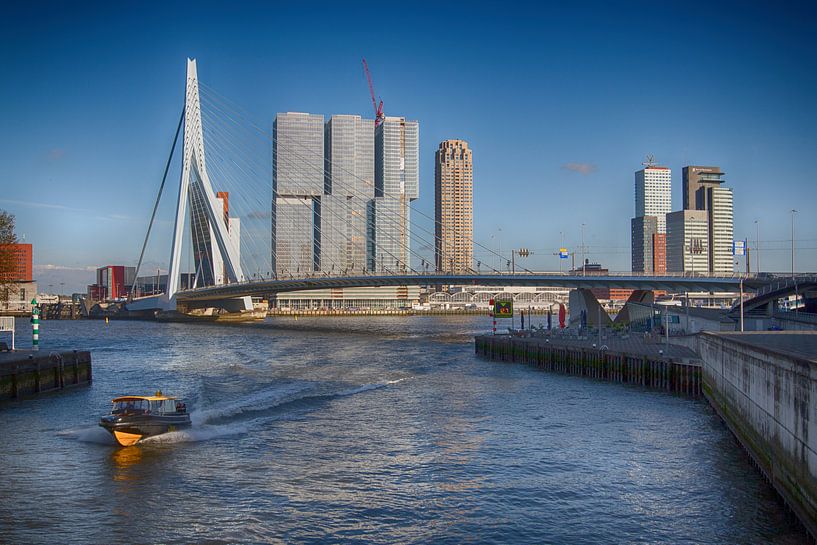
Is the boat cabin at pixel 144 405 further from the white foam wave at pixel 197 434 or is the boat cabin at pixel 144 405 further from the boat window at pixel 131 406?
the white foam wave at pixel 197 434

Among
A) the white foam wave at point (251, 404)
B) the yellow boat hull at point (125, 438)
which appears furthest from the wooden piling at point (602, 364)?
the yellow boat hull at point (125, 438)

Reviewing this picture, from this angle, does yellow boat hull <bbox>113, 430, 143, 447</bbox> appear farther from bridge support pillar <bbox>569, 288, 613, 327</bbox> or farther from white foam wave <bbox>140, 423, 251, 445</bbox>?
bridge support pillar <bbox>569, 288, 613, 327</bbox>

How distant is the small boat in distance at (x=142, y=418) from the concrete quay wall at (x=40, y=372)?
12057mm

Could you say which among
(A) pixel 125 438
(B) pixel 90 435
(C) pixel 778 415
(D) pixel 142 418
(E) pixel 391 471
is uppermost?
(C) pixel 778 415

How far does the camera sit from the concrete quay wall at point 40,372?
40000mm

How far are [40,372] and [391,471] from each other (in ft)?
86.4

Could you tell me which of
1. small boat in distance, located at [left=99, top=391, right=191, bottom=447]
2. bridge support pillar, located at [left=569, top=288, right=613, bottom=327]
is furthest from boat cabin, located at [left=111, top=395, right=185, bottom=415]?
bridge support pillar, located at [left=569, top=288, right=613, bottom=327]

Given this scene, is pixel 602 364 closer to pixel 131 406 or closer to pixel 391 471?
pixel 391 471

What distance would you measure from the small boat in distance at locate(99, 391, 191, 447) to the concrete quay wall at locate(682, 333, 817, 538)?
21129 mm

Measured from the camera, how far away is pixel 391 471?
25.7 metres

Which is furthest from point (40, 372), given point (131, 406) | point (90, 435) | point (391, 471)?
point (391, 471)

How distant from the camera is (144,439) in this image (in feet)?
99.7

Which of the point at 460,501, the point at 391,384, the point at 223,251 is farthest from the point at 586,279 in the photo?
the point at 460,501

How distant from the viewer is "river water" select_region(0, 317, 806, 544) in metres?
20.2
